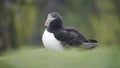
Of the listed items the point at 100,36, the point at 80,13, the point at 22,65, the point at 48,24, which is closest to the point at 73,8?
the point at 80,13

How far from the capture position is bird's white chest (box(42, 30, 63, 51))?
2.82ft

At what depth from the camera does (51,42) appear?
86 centimetres

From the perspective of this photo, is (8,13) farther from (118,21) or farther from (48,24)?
(48,24)

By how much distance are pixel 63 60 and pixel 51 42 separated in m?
0.09

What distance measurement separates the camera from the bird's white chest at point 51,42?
861 mm

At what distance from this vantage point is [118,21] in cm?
155

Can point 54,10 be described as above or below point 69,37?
above

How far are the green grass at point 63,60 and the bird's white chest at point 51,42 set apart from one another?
0.05ft

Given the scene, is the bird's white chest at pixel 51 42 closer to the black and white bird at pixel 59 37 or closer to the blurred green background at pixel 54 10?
the black and white bird at pixel 59 37

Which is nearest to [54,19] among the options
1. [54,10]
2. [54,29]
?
[54,29]

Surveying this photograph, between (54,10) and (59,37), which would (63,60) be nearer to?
(59,37)

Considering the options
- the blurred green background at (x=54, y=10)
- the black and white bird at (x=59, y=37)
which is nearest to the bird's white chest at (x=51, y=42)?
the black and white bird at (x=59, y=37)

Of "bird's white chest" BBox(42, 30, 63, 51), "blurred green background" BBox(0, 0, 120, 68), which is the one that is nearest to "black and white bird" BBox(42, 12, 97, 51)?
"bird's white chest" BBox(42, 30, 63, 51)

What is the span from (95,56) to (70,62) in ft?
0.21
